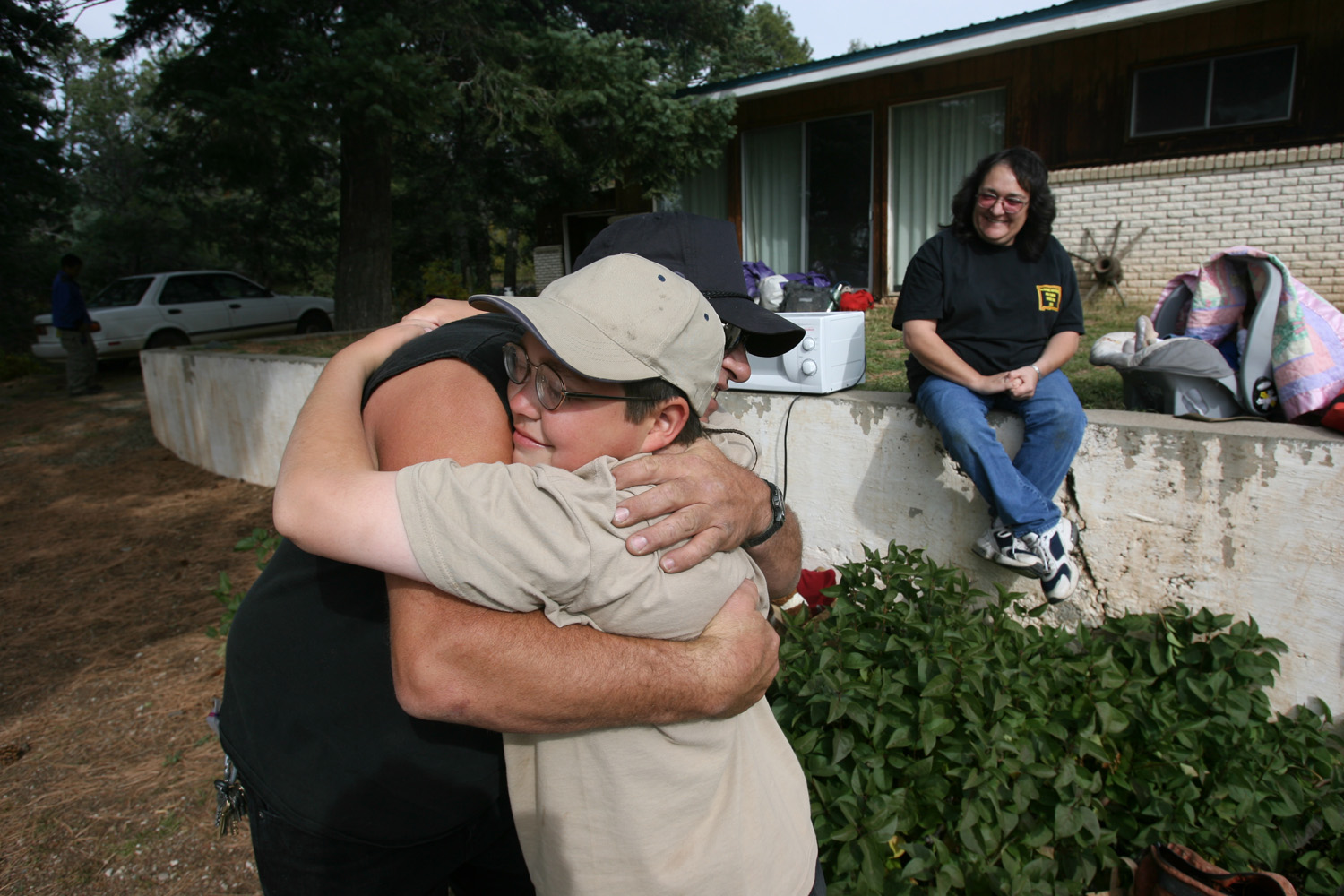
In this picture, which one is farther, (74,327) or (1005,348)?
(74,327)

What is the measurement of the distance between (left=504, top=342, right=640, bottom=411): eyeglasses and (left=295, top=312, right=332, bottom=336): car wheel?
1500cm

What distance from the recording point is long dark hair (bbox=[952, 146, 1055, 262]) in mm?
3412

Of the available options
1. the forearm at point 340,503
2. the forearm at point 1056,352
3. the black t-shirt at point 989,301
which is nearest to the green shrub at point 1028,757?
the forearm at point 1056,352

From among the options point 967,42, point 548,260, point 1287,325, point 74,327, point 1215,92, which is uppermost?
point 967,42

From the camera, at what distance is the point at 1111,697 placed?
2.48 meters

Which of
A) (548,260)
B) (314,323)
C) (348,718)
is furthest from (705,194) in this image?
(348,718)

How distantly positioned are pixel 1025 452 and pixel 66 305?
13.2 m

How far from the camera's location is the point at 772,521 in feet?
4.89

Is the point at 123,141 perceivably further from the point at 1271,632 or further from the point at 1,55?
the point at 1271,632

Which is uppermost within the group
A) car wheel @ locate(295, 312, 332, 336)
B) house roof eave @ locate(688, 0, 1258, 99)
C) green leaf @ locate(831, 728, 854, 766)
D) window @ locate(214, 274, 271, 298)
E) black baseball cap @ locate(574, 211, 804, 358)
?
house roof eave @ locate(688, 0, 1258, 99)

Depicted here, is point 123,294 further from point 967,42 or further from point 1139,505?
point 1139,505

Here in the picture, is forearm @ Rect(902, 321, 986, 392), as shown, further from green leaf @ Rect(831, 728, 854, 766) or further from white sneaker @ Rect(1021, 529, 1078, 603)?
green leaf @ Rect(831, 728, 854, 766)

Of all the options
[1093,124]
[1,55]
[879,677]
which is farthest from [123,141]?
[879,677]

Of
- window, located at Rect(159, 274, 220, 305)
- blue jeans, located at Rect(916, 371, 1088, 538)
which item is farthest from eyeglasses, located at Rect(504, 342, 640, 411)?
window, located at Rect(159, 274, 220, 305)
